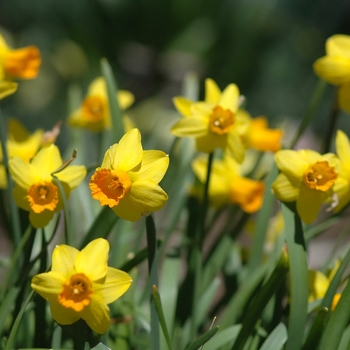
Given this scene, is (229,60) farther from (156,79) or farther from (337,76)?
(337,76)

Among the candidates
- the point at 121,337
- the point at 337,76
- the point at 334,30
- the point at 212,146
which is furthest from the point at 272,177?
the point at 334,30

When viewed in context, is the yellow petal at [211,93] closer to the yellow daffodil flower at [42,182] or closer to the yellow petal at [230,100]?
the yellow petal at [230,100]

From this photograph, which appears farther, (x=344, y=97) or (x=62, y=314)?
(x=344, y=97)

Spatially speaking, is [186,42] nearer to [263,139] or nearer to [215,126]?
[263,139]

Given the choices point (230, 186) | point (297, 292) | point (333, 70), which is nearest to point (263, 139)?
point (230, 186)

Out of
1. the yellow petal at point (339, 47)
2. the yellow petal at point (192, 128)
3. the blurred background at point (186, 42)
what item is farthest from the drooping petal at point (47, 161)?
the blurred background at point (186, 42)

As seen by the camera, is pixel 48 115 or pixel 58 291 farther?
pixel 48 115
